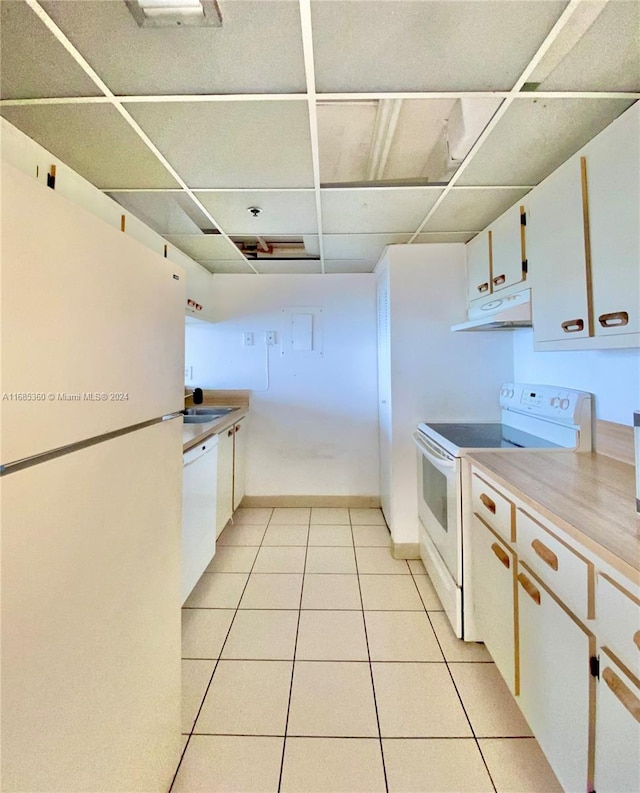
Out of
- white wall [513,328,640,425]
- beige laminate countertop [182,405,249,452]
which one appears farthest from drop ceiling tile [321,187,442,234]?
beige laminate countertop [182,405,249,452]

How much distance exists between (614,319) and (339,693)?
1779 mm

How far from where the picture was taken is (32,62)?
987 millimetres

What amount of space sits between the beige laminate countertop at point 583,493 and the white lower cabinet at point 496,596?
10.5 inches

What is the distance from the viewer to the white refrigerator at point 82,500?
0.55 metres

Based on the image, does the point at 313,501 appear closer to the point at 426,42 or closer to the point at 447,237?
the point at 447,237

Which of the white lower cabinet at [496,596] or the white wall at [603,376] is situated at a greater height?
the white wall at [603,376]

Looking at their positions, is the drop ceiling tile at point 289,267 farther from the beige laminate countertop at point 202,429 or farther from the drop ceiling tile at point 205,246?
the beige laminate countertop at point 202,429

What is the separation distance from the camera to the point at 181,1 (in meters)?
0.83

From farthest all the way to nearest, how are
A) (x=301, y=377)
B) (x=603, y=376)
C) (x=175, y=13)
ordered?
(x=301, y=377) < (x=603, y=376) < (x=175, y=13)

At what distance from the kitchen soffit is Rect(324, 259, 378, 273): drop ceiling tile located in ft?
3.19

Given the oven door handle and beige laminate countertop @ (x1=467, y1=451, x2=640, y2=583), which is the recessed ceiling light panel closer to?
beige laminate countertop @ (x1=467, y1=451, x2=640, y2=583)

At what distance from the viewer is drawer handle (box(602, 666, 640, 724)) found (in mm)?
693

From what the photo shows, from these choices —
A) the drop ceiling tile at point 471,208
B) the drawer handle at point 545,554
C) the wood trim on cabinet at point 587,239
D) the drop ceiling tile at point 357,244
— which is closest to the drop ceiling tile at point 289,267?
the drop ceiling tile at point 357,244

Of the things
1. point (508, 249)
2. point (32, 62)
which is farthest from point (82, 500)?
point (508, 249)
